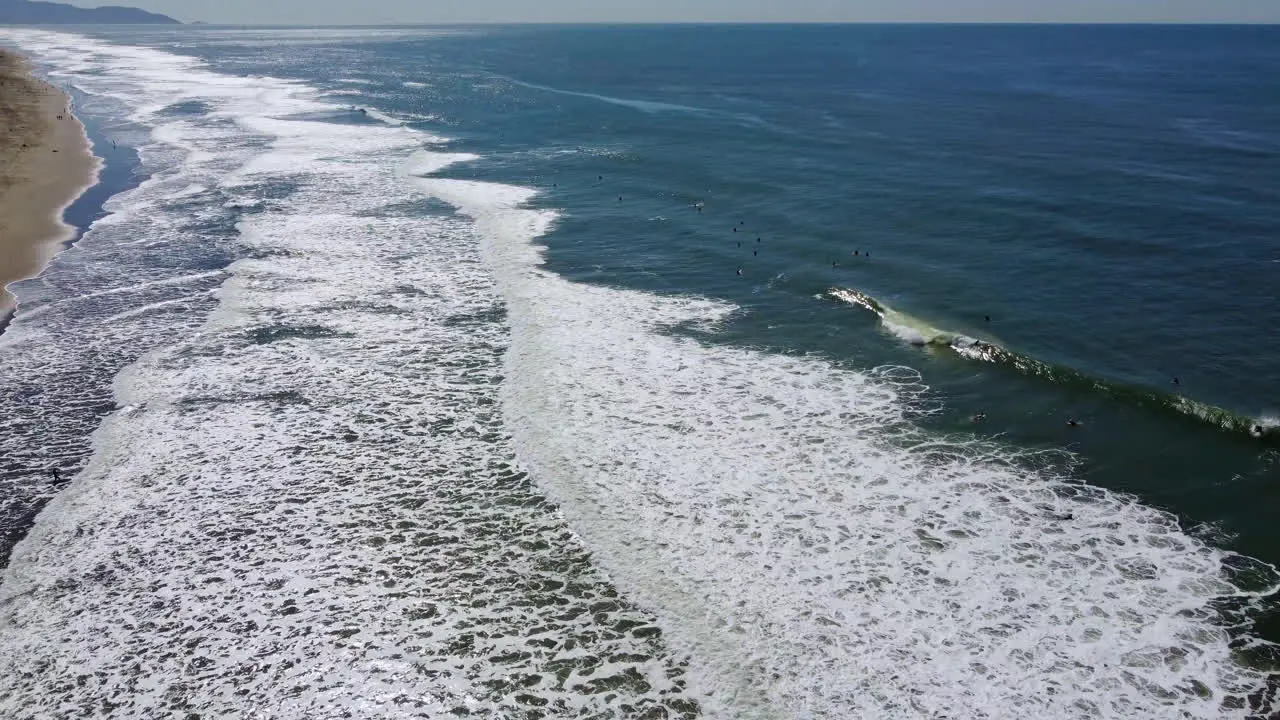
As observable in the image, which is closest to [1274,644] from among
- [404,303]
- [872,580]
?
[872,580]

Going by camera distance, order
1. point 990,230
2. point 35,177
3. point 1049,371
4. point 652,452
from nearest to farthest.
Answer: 1. point 652,452
2. point 1049,371
3. point 990,230
4. point 35,177

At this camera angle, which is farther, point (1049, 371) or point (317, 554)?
point (1049, 371)

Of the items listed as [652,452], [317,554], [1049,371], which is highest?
[1049,371]

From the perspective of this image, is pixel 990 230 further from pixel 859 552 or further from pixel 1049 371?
pixel 859 552

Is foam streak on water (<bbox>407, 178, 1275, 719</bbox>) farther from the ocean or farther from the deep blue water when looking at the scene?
the deep blue water

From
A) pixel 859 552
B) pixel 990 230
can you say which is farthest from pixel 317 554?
pixel 990 230

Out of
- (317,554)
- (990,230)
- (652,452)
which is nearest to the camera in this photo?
(317,554)

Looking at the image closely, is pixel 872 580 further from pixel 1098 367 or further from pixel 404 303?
pixel 404 303
